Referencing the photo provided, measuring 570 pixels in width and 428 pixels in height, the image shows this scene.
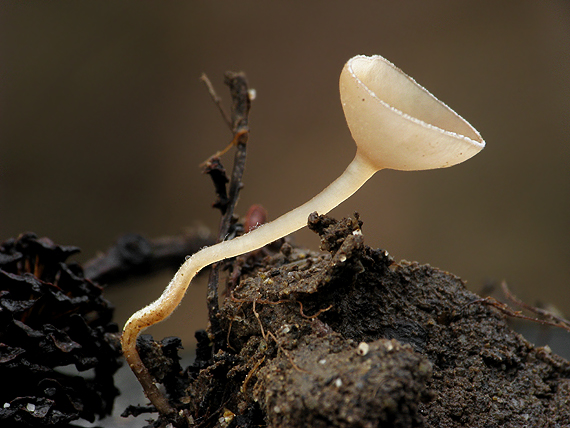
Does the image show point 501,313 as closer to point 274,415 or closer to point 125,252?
point 274,415

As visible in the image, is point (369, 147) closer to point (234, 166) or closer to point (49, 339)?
point (234, 166)

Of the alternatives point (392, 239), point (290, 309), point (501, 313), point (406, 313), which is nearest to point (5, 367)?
point (290, 309)

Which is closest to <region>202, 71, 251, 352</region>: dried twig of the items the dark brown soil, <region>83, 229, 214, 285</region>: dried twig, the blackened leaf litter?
the dark brown soil

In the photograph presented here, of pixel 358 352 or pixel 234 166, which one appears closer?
pixel 358 352

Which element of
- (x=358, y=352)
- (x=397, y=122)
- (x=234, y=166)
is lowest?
(x=358, y=352)

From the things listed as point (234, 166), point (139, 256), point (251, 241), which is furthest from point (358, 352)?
point (139, 256)

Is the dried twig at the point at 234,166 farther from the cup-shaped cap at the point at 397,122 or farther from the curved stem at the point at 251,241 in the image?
the cup-shaped cap at the point at 397,122
